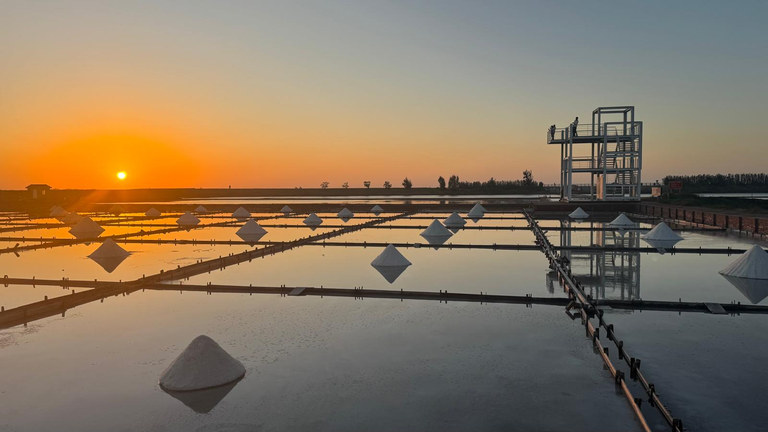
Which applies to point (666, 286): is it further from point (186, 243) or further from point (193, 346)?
point (186, 243)

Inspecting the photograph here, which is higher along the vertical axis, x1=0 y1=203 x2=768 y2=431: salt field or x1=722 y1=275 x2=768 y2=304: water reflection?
x1=0 y1=203 x2=768 y2=431: salt field

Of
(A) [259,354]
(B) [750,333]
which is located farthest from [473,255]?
(A) [259,354]

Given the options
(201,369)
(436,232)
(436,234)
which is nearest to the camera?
(201,369)

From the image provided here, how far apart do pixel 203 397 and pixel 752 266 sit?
15.7 meters

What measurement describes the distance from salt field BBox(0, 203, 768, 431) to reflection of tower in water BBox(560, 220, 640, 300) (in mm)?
114

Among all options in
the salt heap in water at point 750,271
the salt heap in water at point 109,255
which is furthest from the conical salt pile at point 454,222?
the salt heap in water at point 109,255

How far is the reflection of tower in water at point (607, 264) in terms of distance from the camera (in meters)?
14.0

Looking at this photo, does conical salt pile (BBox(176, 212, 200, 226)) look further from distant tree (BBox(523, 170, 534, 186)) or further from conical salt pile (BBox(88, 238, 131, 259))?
distant tree (BBox(523, 170, 534, 186))

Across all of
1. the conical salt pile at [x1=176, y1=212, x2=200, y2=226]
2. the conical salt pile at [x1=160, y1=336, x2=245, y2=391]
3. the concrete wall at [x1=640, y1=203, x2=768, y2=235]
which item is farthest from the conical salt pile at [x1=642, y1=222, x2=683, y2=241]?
the conical salt pile at [x1=176, y1=212, x2=200, y2=226]

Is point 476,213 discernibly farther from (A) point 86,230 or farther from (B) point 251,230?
(A) point 86,230

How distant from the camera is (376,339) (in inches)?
384

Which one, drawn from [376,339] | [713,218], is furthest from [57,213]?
[713,218]

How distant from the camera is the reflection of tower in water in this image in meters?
14.0

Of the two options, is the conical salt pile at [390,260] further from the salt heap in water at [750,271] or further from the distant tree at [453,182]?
the distant tree at [453,182]
